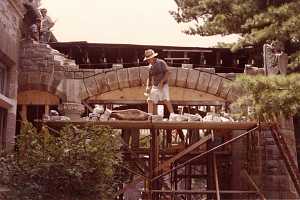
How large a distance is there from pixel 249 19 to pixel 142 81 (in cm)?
376

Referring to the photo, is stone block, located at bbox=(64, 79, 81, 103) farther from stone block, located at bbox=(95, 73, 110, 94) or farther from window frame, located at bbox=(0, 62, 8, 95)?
window frame, located at bbox=(0, 62, 8, 95)

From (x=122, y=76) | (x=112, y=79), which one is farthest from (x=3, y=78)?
(x=122, y=76)

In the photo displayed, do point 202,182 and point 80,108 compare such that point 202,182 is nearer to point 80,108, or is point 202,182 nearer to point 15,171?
point 80,108

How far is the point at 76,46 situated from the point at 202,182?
13.5 m

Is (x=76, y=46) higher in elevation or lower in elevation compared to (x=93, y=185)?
higher

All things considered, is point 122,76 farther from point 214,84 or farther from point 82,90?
Result: point 214,84

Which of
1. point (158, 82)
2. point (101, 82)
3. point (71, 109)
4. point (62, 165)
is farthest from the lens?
point (101, 82)

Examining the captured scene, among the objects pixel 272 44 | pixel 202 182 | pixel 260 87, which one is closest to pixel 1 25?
pixel 260 87

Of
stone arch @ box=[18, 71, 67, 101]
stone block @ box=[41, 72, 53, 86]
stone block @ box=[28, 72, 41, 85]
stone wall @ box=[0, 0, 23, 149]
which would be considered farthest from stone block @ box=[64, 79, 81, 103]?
stone wall @ box=[0, 0, 23, 149]

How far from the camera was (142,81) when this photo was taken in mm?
16078

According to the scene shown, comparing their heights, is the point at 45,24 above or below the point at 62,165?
above

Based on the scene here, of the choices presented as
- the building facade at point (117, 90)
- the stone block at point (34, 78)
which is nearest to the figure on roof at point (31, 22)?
the building facade at point (117, 90)

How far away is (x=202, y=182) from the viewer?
28328mm

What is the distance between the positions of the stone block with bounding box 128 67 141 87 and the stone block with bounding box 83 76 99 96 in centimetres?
108
